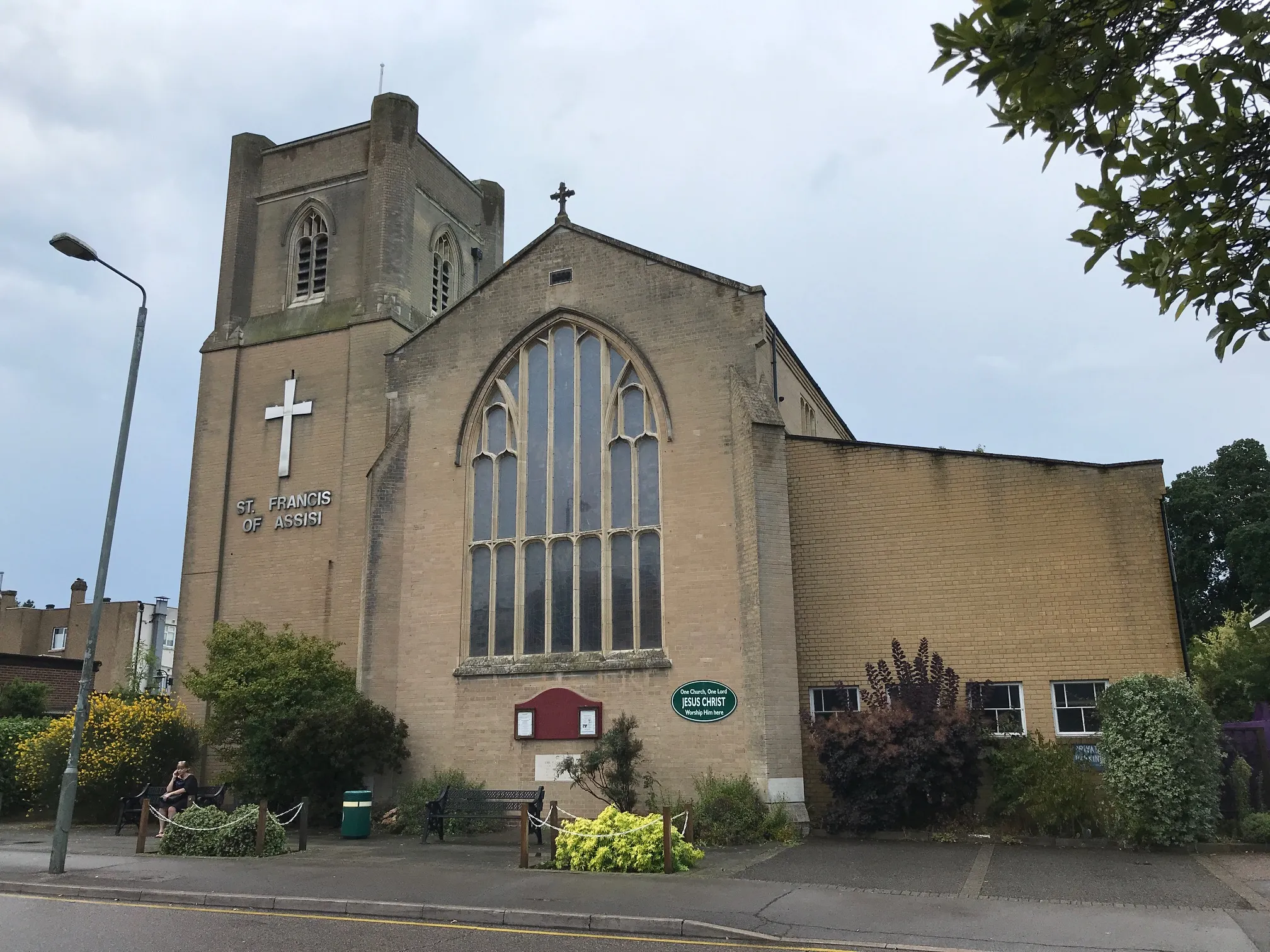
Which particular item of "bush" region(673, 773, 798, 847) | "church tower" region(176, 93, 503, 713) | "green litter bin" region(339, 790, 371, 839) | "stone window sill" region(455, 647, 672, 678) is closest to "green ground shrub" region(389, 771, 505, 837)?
"green litter bin" region(339, 790, 371, 839)

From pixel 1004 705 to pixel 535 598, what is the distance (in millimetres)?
9238

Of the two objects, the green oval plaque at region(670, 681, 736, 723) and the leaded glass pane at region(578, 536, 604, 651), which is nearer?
the green oval plaque at region(670, 681, 736, 723)

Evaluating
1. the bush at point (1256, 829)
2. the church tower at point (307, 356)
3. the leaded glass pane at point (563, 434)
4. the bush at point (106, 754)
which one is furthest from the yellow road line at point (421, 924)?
the church tower at point (307, 356)

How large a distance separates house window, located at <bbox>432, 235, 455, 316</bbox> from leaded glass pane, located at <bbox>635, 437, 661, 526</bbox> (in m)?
9.95

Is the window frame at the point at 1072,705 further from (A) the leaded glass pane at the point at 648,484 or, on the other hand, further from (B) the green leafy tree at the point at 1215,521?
(B) the green leafy tree at the point at 1215,521

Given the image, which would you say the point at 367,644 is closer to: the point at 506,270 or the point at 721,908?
the point at 506,270

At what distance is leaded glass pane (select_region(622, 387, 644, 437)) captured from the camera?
21.4 m

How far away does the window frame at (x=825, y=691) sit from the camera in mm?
19234

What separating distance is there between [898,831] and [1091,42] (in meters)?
14.1

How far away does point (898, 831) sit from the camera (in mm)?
17047

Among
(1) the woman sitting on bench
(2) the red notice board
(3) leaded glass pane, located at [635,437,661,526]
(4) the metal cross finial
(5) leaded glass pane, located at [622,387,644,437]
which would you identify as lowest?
(1) the woman sitting on bench

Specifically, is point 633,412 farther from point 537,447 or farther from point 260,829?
point 260,829

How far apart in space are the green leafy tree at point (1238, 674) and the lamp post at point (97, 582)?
2081 cm

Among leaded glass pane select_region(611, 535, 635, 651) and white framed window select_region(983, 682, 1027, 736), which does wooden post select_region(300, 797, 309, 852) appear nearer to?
leaded glass pane select_region(611, 535, 635, 651)
